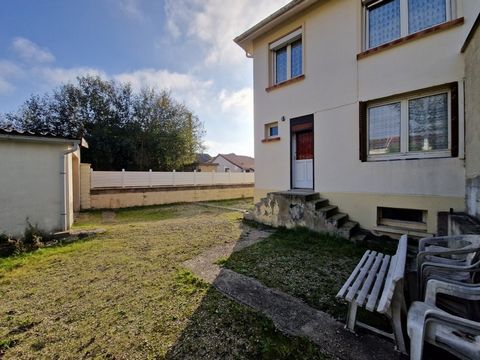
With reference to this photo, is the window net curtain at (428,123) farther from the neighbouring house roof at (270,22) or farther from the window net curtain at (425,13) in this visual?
the neighbouring house roof at (270,22)

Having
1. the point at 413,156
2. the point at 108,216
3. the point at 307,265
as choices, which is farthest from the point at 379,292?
the point at 108,216

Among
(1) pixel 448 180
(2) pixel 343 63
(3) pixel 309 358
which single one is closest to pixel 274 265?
(3) pixel 309 358

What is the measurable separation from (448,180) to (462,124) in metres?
1.18

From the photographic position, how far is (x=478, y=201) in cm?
371

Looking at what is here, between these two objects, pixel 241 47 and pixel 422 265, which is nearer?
pixel 422 265

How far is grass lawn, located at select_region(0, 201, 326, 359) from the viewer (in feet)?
7.24

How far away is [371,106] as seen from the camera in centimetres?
610

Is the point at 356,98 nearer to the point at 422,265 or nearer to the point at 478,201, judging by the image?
the point at 478,201

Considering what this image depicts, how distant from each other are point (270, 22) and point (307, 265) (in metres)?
7.97

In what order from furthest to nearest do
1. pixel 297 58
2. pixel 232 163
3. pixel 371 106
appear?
pixel 232 163 < pixel 297 58 < pixel 371 106

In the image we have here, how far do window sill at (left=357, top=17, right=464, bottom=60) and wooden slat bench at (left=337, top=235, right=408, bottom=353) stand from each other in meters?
4.96

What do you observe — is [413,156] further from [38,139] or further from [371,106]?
[38,139]

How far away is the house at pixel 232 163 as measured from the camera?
46.0 metres

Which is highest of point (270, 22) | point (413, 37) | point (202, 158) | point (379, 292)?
point (270, 22)
